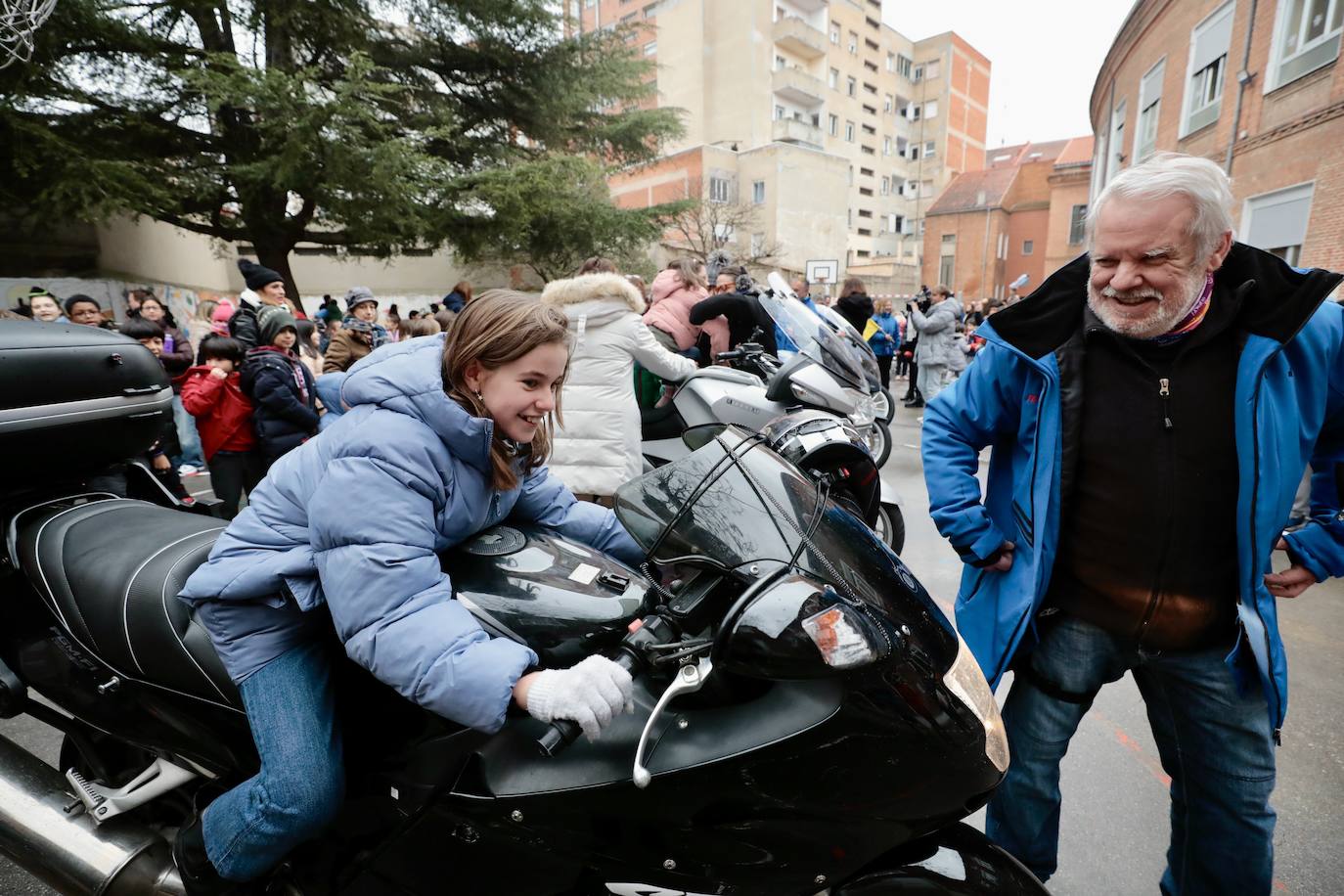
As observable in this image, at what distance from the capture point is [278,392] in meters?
4.50

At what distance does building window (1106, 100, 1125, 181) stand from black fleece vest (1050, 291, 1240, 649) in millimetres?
23267

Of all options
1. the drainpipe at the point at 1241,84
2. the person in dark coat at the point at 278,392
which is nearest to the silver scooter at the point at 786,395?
the person in dark coat at the point at 278,392

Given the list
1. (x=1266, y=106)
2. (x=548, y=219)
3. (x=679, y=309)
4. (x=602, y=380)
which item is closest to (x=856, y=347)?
(x=679, y=309)

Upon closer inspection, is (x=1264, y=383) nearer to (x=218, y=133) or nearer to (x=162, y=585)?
(x=162, y=585)

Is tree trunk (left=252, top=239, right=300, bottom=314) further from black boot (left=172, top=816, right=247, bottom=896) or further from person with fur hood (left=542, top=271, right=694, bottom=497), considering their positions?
black boot (left=172, top=816, right=247, bottom=896)

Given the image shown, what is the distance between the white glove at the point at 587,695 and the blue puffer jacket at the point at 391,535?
7 cm

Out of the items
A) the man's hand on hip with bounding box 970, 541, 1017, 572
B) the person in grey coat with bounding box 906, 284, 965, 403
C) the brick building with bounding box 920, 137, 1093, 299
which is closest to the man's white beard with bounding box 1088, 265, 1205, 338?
the man's hand on hip with bounding box 970, 541, 1017, 572

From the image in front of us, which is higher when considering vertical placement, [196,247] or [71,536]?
[196,247]

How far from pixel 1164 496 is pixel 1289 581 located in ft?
1.42

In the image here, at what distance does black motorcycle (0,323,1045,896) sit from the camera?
1148 mm

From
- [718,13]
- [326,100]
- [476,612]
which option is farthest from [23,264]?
[718,13]

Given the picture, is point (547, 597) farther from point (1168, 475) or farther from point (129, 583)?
point (1168, 475)

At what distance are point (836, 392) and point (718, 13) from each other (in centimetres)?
4719

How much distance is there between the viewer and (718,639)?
3.46 ft
